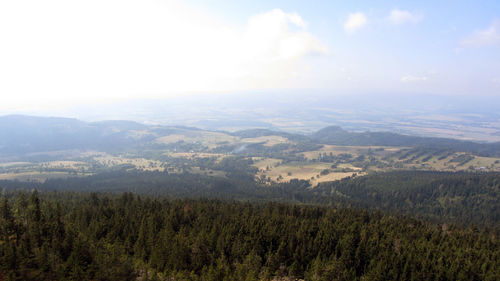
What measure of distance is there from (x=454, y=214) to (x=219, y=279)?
151m

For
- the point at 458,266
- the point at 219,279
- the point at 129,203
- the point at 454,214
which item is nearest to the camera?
the point at 219,279

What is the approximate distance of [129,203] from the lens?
8712cm

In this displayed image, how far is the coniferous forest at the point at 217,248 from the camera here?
44.5 metres

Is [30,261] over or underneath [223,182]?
over

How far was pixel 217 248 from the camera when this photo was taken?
196ft

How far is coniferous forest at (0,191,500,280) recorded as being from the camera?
4453 centimetres

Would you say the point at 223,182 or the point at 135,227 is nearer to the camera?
the point at 135,227

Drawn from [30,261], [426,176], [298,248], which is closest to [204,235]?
[298,248]

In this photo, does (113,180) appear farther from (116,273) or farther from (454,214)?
(454,214)

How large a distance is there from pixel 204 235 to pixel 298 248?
20046mm

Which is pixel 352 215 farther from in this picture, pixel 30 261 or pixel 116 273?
pixel 30 261

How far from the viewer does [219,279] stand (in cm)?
4866

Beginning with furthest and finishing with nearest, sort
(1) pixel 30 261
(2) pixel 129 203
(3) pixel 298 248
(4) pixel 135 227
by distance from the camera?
(2) pixel 129 203 < (4) pixel 135 227 < (3) pixel 298 248 < (1) pixel 30 261

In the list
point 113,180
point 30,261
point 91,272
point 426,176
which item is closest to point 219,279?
point 91,272
